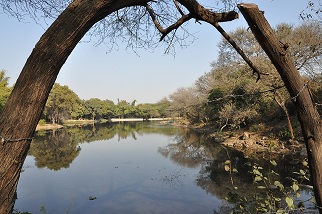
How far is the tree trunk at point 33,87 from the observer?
1322 mm

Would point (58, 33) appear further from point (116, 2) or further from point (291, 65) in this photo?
point (291, 65)

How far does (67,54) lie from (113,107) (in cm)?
7690

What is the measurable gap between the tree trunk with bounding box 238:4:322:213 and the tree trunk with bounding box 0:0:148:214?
43.8 inches

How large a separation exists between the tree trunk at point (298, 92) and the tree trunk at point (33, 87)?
111 cm

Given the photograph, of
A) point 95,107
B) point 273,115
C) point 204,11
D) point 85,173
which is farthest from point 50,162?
point 95,107

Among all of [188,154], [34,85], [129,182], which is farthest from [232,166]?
[188,154]

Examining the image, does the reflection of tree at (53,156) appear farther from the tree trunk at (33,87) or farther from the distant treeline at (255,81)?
the tree trunk at (33,87)

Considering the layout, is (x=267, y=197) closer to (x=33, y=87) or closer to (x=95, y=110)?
(x=33, y=87)

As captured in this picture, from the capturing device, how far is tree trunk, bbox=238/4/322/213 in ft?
6.32

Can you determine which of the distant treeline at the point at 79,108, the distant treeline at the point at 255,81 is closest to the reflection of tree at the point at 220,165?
the distant treeline at the point at 255,81

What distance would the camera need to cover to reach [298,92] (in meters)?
1.98

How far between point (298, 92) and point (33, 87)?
1.82 meters

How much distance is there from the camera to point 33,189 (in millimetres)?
9164

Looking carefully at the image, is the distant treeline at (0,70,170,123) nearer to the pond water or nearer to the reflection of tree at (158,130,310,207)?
the pond water
